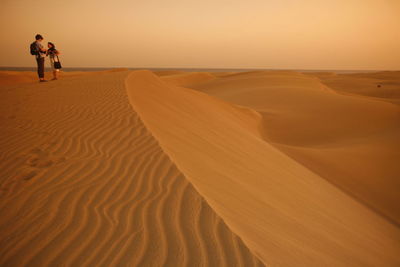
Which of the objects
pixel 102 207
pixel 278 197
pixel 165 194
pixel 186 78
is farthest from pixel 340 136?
pixel 186 78

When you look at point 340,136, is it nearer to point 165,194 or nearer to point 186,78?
point 165,194

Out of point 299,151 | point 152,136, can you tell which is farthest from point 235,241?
point 299,151

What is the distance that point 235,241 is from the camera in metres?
1.93

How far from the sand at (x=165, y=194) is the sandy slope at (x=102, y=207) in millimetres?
10

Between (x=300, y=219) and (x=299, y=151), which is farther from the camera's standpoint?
(x=299, y=151)

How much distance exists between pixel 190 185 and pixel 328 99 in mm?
14419

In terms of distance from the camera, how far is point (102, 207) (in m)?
2.30

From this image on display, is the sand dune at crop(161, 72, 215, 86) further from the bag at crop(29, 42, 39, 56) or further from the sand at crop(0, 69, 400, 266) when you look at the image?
the sand at crop(0, 69, 400, 266)

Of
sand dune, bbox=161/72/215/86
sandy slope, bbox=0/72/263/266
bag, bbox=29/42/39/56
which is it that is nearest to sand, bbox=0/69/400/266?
sandy slope, bbox=0/72/263/266

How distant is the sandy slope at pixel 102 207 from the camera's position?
1.82 metres

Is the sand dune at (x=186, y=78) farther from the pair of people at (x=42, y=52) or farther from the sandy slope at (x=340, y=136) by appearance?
the pair of people at (x=42, y=52)

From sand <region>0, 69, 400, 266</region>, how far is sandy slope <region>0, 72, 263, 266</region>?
0.01m

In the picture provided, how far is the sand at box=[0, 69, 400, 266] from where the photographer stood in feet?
6.27

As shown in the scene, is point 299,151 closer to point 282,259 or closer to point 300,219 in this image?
point 300,219
